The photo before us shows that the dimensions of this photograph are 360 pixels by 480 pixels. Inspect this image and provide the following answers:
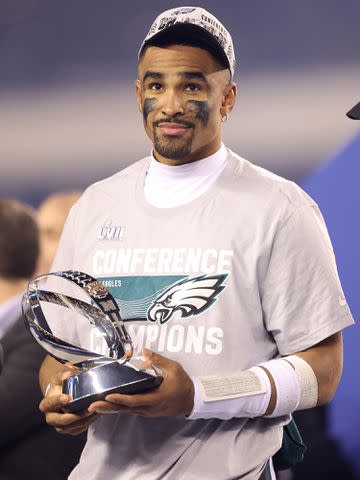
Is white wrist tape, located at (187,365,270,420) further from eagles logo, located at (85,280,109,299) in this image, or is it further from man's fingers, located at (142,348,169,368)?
eagles logo, located at (85,280,109,299)

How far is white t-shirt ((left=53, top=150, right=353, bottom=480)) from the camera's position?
1918 mm

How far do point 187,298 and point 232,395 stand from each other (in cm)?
24

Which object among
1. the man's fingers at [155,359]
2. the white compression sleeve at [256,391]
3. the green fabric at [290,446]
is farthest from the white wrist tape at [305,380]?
the man's fingers at [155,359]

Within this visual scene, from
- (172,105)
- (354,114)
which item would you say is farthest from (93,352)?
(354,114)

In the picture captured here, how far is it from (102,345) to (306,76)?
1.18 meters

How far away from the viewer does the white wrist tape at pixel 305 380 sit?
1.89m

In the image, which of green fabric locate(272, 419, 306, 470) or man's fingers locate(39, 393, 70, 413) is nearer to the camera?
man's fingers locate(39, 393, 70, 413)

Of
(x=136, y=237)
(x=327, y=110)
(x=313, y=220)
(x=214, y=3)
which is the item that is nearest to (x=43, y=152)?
(x=214, y=3)

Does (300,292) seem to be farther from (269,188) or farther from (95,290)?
(95,290)

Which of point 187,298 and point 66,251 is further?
point 66,251

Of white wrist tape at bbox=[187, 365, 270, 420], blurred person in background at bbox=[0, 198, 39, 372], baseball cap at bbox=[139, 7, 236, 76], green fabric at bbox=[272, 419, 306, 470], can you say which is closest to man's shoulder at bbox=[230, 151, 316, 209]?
baseball cap at bbox=[139, 7, 236, 76]

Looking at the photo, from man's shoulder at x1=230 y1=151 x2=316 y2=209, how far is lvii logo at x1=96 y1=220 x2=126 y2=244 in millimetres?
276

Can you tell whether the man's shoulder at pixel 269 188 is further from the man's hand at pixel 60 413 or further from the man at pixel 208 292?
the man's hand at pixel 60 413

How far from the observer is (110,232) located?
2.10m
